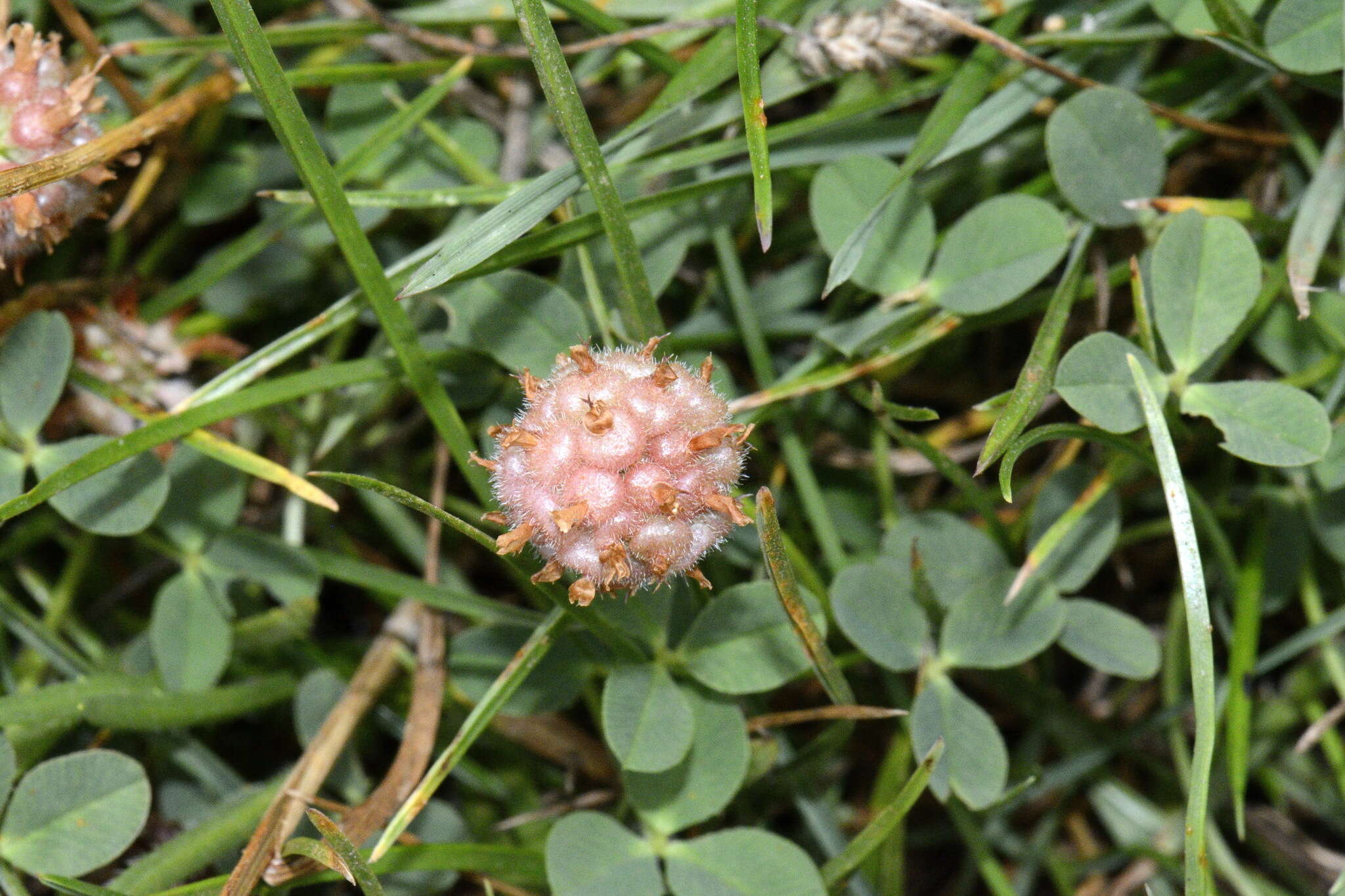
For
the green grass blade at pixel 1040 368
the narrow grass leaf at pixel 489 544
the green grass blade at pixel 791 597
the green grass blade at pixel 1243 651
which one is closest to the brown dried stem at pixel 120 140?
the narrow grass leaf at pixel 489 544

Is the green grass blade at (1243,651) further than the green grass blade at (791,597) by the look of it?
Yes

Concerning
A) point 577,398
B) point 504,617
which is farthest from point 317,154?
point 504,617

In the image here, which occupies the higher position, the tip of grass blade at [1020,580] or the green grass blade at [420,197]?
the green grass blade at [420,197]

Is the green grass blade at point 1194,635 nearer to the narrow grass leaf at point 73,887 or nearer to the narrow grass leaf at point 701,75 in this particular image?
the narrow grass leaf at point 701,75

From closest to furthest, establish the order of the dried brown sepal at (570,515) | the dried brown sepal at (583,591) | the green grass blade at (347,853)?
the dried brown sepal at (570,515) → the dried brown sepal at (583,591) → the green grass blade at (347,853)

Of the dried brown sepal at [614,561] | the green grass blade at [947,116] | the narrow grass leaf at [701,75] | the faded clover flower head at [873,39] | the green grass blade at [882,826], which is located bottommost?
the green grass blade at [882,826]

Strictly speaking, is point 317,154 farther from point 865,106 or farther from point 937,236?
point 937,236

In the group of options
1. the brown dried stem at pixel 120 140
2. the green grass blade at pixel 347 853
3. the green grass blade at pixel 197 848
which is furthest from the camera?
the green grass blade at pixel 197 848

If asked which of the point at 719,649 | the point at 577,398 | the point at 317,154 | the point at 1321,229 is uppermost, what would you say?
the point at 317,154
